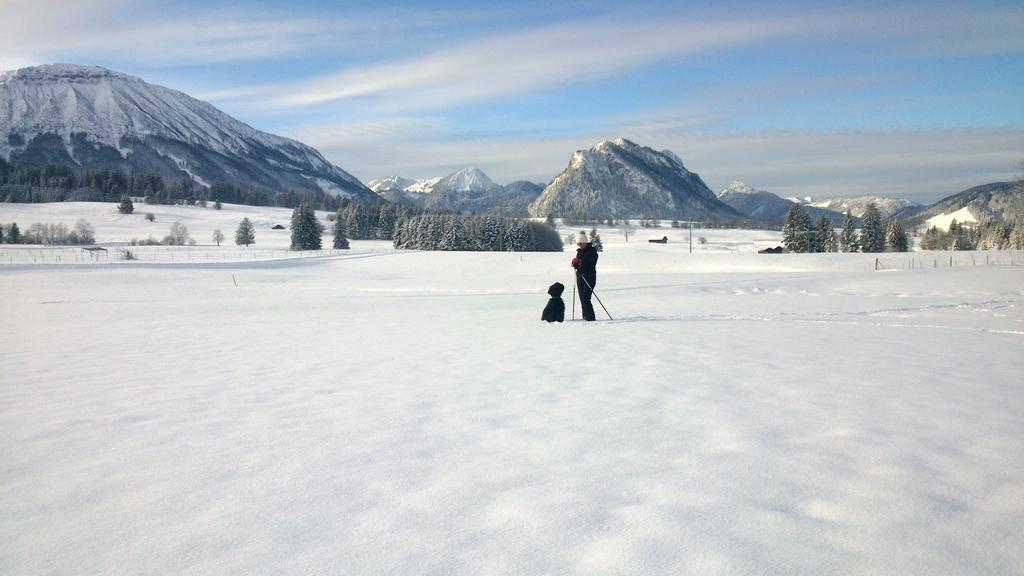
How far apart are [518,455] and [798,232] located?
8285 cm

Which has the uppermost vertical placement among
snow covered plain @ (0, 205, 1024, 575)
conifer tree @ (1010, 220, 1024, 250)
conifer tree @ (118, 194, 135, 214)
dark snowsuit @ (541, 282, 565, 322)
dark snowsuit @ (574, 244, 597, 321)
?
conifer tree @ (118, 194, 135, 214)

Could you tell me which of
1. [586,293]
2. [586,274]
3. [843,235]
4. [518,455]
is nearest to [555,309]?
[586,293]

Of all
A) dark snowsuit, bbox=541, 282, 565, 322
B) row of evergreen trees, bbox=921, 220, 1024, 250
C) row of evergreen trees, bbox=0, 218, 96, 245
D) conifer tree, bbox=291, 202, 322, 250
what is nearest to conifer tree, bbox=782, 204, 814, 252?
row of evergreen trees, bbox=921, 220, 1024, 250

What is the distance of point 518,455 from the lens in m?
4.41

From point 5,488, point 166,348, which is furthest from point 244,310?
point 5,488

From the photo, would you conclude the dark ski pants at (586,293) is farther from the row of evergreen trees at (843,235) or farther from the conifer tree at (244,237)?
the conifer tree at (244,237)

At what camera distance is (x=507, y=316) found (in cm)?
1633

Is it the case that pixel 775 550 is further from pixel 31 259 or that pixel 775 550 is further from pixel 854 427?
pixel 31 259

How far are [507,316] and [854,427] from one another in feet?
38.6

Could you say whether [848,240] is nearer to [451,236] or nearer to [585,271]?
[451,236]

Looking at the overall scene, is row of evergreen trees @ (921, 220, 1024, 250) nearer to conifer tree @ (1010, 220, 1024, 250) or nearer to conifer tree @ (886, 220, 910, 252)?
conifer tree @ (1010, 220, 1024, 250)

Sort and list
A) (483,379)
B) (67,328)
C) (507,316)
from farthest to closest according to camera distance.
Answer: (507,316), (67,328), (483,379)

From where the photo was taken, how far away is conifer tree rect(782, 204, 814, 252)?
251 ft

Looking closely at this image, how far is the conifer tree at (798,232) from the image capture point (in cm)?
7656
